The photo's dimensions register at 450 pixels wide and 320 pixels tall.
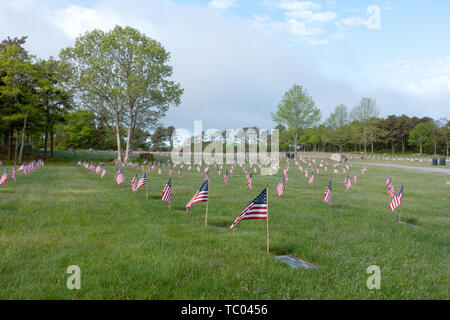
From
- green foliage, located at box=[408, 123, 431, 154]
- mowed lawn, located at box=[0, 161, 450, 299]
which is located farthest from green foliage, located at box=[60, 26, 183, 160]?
green foliage, located at box=[408, 123, 431, 154]

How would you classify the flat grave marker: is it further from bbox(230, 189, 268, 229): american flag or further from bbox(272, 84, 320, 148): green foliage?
bbox(272, 84, 320, 148): green foliage

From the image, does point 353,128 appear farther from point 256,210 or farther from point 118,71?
point 256,210

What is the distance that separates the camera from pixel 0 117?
29328 mm

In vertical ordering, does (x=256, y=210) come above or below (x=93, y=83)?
below

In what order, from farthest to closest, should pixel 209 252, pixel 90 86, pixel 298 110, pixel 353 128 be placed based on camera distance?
pixel 353 128
pixel 298 110
pixel 90 86
pixel 209 252

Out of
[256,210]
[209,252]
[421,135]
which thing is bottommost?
[209,252]

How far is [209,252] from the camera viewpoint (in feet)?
16.0

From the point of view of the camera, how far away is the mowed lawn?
11.9ft

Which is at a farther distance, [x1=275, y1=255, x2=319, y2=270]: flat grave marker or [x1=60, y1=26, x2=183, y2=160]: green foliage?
[x1=60, y1=26, x2=183, y2=160]: green foliage

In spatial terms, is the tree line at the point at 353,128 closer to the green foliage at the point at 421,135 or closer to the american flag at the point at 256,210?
the green foliage at the point at 421,135

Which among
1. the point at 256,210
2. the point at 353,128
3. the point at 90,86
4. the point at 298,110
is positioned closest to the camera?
the point at 256,210

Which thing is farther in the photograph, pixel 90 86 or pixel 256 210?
pixel 90 86

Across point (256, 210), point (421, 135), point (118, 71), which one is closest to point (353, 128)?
point (421, 135)
